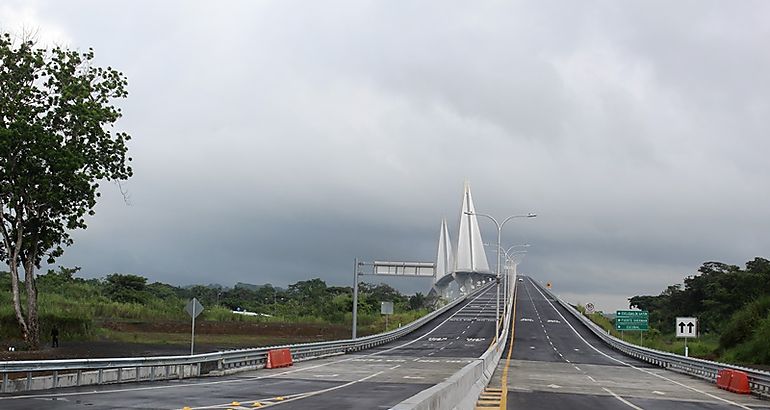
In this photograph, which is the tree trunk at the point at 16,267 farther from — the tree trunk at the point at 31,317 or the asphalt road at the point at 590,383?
the asphalt road at the point at 590,383

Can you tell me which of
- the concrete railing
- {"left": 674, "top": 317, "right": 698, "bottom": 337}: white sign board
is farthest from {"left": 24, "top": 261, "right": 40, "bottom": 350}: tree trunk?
{"left": 674, "top": 317, "right": 698, "bottom": 337}: white sign board

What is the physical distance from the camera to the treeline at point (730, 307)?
2276 inches

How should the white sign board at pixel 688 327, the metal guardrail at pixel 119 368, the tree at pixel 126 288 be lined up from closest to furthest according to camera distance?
the metal guardrail at pixel 119 368
the white sign board at pixel 688 327
the tree at pixel 126 288

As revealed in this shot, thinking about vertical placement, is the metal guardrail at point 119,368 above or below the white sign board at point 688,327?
below

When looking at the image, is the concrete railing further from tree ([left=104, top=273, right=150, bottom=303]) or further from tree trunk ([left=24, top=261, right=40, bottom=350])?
tree ([left=104, top=273, right=150, bottom=303])

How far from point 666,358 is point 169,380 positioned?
1319 inches

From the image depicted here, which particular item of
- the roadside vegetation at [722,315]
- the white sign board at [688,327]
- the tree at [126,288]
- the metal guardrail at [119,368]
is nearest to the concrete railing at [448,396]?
the metal guardrail at [119,368]

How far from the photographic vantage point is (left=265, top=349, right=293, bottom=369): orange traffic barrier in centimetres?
4169

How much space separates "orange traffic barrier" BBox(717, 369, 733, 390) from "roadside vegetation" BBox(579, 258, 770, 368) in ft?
57.6

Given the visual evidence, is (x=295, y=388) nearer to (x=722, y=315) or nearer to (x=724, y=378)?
(x=724, y=378)

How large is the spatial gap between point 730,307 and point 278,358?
7558 centimetres

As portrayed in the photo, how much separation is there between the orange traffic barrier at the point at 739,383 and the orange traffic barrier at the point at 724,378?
1.15ft

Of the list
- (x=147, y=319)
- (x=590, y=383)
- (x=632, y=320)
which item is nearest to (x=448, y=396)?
(x=590, y=383)

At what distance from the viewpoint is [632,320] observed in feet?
256
